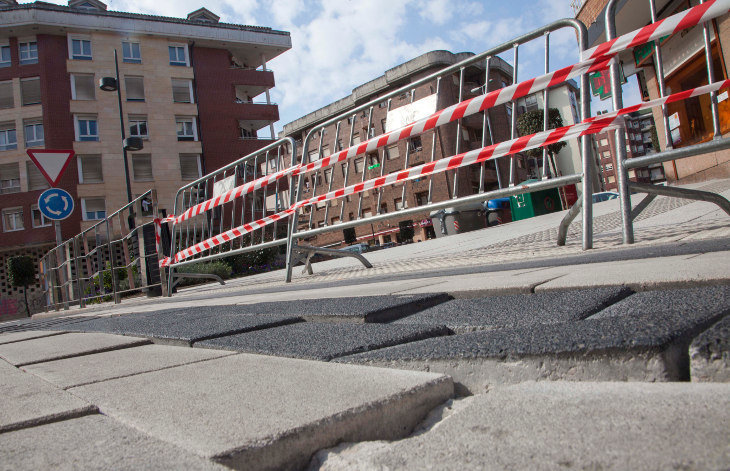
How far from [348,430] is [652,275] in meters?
1.54

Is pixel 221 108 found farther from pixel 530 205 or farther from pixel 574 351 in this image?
pixel 574 351

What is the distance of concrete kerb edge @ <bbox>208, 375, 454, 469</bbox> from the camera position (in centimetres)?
80

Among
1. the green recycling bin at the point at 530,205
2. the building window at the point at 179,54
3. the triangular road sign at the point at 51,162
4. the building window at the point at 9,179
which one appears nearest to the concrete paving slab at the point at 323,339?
the triangular road sign at the point at 51,162

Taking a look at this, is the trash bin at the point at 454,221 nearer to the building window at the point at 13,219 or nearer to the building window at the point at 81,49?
the building window at the point at 13,219

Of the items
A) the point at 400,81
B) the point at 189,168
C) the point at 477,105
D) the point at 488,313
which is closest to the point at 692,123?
the point at 477,105

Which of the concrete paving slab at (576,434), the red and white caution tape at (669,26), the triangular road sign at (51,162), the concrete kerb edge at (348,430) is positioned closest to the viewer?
the concrete paving slab at (576,434)

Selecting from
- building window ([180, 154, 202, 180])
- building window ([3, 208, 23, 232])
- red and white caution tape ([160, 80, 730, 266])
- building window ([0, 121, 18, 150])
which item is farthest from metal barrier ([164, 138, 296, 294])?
building window ([0, 121, 18, 150])

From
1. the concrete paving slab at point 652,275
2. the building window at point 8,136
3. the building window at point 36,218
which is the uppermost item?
the building window at point 8,136

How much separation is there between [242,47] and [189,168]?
10117 mm

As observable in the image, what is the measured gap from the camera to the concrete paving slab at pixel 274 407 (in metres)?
0.83

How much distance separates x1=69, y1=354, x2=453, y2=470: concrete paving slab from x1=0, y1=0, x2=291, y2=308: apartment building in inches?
1319

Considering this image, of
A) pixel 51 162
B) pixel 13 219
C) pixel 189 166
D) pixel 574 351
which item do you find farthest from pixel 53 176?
pixel 13 219

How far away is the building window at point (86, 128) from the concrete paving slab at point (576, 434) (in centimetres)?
3694

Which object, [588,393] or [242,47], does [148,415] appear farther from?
[242,47]
